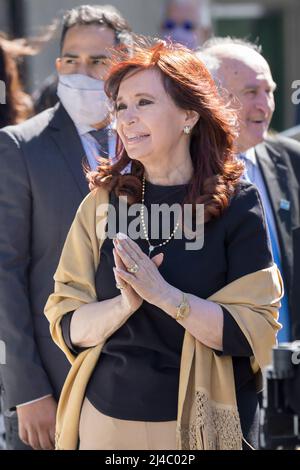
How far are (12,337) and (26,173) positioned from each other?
1.89 feet

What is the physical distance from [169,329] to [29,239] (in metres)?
0.99

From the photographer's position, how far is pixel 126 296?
300 cm

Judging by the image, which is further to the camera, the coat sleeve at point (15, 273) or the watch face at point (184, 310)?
the coat sleeve at point (15, 273)

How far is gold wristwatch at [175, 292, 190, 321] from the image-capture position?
117 inches

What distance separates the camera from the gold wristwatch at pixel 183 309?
9.77 ft

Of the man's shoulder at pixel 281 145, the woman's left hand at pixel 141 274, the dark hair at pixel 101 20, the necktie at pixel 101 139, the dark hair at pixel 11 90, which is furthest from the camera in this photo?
the dark hair at pixel 11 90

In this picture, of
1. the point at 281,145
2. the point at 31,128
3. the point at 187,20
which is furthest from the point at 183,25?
the point at 31,128

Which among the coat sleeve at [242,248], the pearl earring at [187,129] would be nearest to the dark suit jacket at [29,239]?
the pearl earring at [187,129]

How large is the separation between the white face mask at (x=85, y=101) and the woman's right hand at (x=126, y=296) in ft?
3.76

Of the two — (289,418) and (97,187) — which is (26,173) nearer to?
(97,187)

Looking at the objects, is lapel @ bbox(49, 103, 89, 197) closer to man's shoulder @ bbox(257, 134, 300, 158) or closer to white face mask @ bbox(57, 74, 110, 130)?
white face mask @ bbox(57, 74, 110, 130)

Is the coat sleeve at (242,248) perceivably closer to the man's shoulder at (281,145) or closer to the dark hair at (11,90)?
the man's shoulder at (281,145)

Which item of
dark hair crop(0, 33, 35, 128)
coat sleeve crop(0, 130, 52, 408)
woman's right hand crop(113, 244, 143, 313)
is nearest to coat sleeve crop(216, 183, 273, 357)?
woman's right hand crop(113, 244, 143, 313)

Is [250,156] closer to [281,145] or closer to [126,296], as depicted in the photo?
[281,145]
